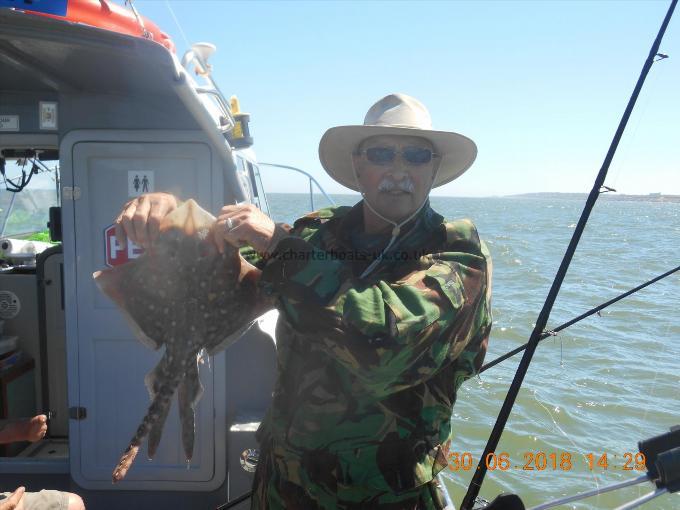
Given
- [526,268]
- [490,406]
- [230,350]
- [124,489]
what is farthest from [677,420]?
[526,268]

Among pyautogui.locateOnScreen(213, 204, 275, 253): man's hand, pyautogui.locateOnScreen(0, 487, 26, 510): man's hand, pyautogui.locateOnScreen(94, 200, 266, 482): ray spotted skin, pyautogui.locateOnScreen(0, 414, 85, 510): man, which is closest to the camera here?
pyautogui.locateOnScreen(213, 204, 275, 253): man's hand

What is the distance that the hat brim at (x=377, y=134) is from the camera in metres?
2.27

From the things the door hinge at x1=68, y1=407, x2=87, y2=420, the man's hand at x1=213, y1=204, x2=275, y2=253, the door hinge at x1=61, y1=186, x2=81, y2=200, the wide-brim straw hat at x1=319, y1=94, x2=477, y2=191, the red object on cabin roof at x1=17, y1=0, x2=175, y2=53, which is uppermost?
the red object on cabin roof at x1=17, y1=0, x2=175, y2=53

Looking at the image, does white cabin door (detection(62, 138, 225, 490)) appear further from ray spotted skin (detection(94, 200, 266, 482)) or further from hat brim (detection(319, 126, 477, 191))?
ray spotted skin (detection(94, 200, 266, 482))

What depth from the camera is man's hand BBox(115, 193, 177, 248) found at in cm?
203

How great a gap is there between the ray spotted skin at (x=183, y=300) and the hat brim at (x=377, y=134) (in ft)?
2.32

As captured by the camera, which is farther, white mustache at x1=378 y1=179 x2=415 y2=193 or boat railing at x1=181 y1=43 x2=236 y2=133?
boat railing at x1=181 y1=43 x2=236 y2=133

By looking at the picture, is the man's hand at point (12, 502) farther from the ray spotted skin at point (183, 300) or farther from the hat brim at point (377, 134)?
the hat brim at point (377, 134)

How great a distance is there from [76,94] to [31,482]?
286cm

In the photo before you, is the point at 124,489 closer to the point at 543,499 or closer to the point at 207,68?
the point at 207,68

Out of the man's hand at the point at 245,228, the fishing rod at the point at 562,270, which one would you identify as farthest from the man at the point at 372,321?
the fishing rod at the point at 562,270

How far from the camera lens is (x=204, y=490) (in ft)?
13.0

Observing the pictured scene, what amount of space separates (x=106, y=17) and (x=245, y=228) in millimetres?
1852

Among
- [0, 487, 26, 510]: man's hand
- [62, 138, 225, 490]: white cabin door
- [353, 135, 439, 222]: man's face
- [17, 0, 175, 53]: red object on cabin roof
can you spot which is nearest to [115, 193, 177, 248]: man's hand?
[353, 135, 439, 222]: man's face
